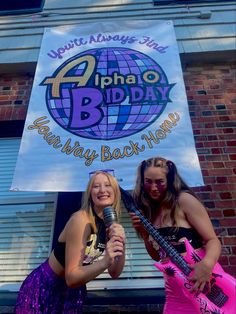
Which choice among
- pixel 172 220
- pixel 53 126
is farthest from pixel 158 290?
pixel 53 126

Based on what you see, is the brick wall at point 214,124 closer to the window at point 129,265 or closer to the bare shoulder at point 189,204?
the window at point 129,265

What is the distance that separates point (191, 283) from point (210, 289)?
0.34 ft

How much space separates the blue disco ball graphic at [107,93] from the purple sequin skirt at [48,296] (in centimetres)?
147

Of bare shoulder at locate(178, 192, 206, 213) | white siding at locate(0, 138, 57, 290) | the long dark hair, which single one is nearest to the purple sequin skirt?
the long dark hair

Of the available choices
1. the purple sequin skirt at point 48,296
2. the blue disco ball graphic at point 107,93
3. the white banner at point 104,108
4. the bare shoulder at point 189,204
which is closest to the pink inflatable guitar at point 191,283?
the bare shoulder at point 189,204

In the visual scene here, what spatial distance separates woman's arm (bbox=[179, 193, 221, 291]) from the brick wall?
3.37 ft

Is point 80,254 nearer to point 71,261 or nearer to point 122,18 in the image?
point 71,261

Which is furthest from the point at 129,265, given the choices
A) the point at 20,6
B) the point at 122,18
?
the point at 20,6

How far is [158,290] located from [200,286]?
1.17 metres

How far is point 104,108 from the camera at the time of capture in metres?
3.39

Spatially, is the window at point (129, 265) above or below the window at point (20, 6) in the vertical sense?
below

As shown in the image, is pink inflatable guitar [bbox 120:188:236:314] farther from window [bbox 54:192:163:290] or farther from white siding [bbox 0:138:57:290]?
white siding [bbox 0:138:57:290]

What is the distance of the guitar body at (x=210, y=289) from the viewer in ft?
5.53

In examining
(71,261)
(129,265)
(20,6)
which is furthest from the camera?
(20,6)
